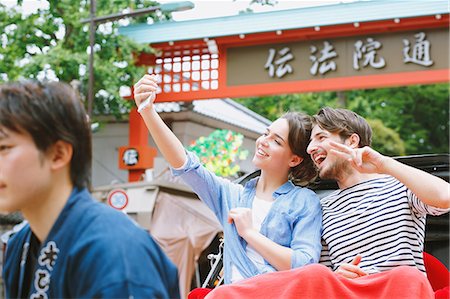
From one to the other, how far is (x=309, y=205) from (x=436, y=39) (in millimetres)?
9061

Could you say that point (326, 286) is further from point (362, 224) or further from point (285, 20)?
point (285, 20)

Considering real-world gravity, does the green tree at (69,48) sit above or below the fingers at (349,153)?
above

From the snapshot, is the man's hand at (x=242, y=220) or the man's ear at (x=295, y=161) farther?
the man's ear at (x=295, y=161)

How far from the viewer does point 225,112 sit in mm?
17016

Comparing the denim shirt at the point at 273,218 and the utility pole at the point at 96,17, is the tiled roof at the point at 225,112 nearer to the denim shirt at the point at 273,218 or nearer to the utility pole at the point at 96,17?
the utility pole at the point at 96,17

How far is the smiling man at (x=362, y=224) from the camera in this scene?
8.32 feet

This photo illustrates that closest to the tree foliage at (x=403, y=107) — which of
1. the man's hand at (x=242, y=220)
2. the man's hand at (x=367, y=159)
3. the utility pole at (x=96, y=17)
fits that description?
the utility pole at (x=96, y=17)

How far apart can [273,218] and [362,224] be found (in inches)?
14.0

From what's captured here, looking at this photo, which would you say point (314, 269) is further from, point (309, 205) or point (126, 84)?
point (126, 84)

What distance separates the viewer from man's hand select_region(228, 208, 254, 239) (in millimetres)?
2861

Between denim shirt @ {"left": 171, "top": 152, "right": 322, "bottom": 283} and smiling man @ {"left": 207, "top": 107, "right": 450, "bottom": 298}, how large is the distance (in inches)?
4.4

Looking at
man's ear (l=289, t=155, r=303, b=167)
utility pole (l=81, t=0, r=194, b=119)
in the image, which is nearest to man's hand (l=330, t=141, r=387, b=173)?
man's ear (l=289, t=155, r=303, b=167)

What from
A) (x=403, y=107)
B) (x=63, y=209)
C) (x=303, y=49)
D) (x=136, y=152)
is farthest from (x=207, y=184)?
(x=403, y=107)

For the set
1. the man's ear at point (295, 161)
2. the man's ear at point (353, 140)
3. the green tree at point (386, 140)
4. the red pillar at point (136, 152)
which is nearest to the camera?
the man's ear at point (353, 140)
